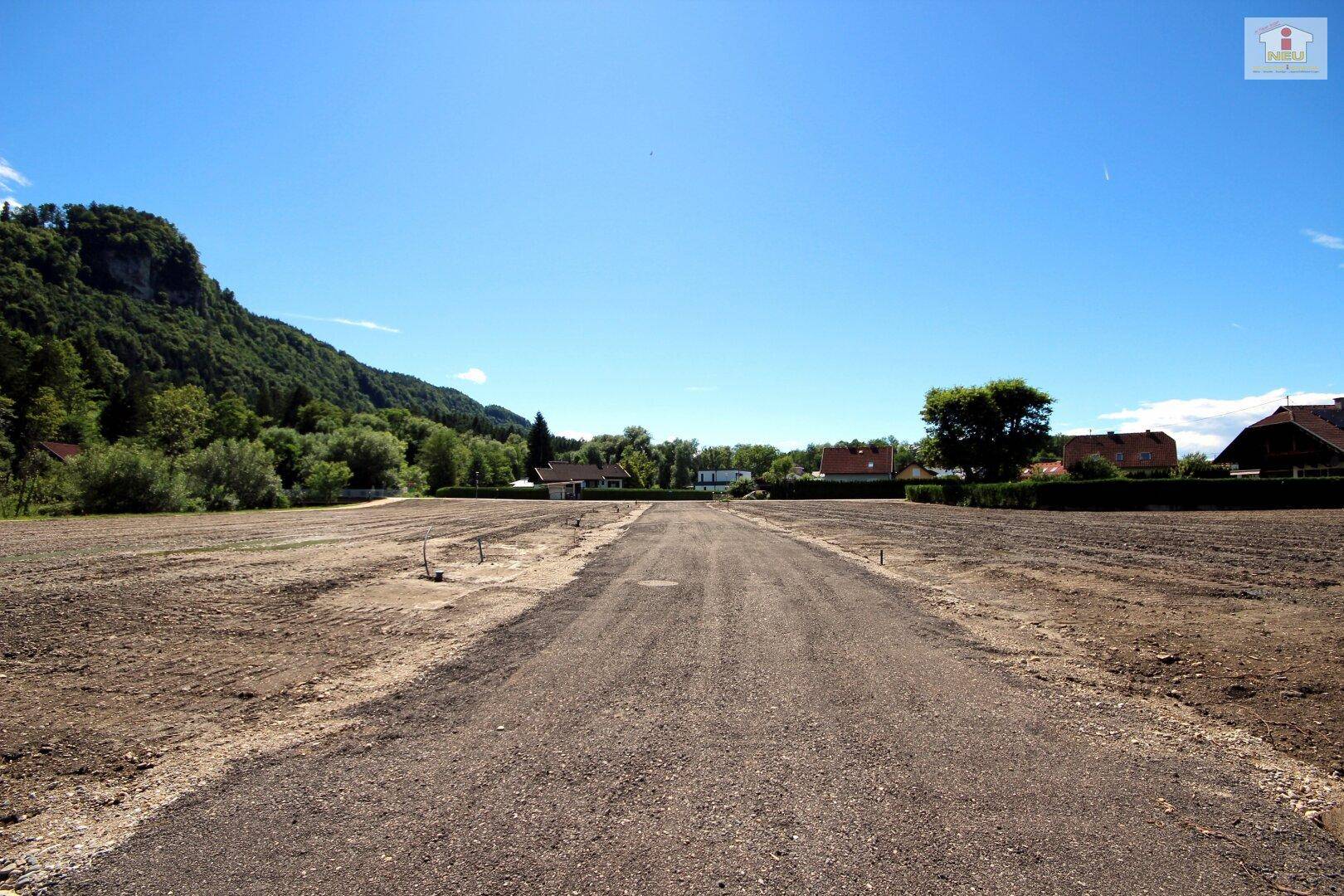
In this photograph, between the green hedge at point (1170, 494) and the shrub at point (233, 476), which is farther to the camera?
the shrub at point (233, 476)

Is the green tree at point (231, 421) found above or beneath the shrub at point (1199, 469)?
above

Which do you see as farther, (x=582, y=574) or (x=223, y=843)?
(x=582, y=574)

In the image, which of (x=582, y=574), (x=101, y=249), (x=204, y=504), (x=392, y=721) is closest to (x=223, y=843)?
(x=392, y=721)

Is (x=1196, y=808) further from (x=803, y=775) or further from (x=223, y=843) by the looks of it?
(x=223, y=843)

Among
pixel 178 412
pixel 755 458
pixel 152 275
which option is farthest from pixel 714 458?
pixel 152 275

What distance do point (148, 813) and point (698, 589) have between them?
9.14 m

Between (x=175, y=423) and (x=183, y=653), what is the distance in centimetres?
7622

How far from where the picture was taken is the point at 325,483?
58938 mm

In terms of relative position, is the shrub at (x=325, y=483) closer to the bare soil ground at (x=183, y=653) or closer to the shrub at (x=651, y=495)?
the shrub at (x=651, y=495)

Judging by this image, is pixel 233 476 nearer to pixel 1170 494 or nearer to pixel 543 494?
pixel 543 494

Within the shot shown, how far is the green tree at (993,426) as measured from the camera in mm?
56125

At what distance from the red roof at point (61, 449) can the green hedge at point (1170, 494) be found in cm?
7768

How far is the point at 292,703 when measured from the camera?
19.5 ft

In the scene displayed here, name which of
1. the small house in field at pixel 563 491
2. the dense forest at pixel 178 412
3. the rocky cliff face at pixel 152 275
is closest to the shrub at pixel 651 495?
the small house in field at pixel 563 491
